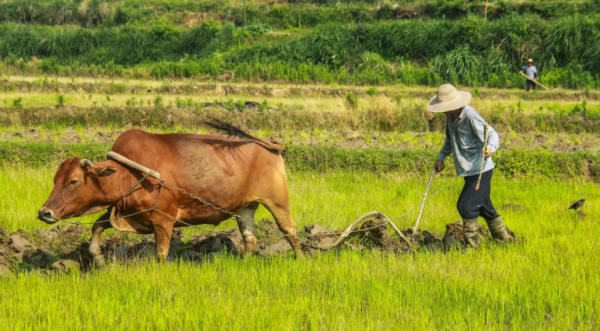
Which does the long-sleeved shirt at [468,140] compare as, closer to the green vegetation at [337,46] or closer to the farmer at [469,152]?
the farmer at [469,152]

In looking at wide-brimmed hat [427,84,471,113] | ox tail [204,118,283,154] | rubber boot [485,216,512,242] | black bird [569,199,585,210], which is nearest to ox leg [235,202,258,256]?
ox tail [204,118,283,154]

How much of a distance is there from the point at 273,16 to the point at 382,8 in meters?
5.55

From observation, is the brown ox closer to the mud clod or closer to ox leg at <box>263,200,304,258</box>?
ox leg at <box>263,200,304,258</box>

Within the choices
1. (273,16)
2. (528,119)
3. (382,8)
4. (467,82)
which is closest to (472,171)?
(528,119)

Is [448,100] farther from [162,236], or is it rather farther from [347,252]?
[162,236]

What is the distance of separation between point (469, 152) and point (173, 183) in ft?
8.81

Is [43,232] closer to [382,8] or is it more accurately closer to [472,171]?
[472,171]

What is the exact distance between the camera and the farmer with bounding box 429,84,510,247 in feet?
18.3

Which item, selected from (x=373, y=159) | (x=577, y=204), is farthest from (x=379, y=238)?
(x=373, y=159)

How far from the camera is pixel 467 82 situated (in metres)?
22.4

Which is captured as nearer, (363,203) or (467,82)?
(363,203)

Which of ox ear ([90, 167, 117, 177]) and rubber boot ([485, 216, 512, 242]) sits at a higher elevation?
ox ear ([90, 167, 117, 177])

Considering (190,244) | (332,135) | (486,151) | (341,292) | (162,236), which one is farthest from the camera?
(332,135)

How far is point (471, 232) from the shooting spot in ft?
18.8
